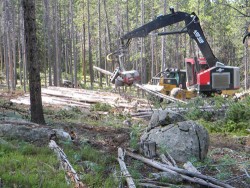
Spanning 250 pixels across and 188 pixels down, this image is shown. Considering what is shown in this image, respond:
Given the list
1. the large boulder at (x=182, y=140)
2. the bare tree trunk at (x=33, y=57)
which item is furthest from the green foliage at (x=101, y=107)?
the large boulder at (x=182, y=140)

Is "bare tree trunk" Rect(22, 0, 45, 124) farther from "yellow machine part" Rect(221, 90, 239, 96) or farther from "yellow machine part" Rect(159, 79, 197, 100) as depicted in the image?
"yellow machine part" Rect(221, 90, 239, 96)

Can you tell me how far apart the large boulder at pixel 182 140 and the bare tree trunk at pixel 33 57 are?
2950 millimetres

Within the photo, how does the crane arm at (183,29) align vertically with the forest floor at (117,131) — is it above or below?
above

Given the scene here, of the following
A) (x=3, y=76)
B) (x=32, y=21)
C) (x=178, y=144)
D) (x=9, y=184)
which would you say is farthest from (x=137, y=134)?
(x=3, y=76)

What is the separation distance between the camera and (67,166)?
5.70 meters

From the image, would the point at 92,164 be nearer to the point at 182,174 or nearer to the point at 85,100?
the point at 182,174

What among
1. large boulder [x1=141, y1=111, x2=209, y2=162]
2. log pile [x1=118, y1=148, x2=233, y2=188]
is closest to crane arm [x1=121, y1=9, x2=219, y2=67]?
large boulder [x1=141, y1=111, x2=209, y2=162]

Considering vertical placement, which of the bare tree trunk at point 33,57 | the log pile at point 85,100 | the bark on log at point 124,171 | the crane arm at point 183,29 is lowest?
the bark on log at point 124,171

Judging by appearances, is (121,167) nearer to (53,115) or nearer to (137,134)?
(137,134)

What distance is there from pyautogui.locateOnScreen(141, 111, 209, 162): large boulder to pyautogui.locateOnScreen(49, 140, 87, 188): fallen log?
2.06 m

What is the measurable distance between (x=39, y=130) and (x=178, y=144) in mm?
3063

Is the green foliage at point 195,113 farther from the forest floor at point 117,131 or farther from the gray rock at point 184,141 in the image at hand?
the gray rock at point 184,141

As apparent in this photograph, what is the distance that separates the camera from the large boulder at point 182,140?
729 centimetres

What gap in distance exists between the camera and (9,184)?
4.84m
